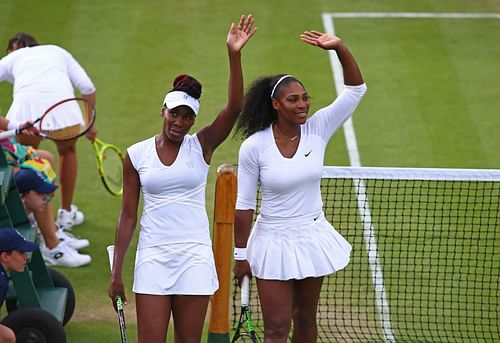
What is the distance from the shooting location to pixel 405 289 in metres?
9.75

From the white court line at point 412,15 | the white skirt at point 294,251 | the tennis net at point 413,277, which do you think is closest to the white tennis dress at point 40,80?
the tennis net at point 413,277

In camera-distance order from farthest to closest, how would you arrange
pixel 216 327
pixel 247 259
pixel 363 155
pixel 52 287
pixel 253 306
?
pixel 363 155
pixel 253 306
pixel 52 287
pixel 216 327
pixel 247 259

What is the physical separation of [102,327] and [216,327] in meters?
1.35

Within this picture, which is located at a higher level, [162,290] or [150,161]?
[150,161]

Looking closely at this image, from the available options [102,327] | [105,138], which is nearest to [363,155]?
[105,138]

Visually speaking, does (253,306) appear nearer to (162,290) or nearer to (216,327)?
(216,327)

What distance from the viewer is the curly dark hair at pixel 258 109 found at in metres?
7.45

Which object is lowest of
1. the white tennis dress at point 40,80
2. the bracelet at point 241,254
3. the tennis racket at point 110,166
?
the tennis racket at point 110,166

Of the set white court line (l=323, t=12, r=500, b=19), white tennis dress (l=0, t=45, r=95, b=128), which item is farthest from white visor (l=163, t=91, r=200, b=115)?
white court line (l=323, t=12, r=500, b=19)

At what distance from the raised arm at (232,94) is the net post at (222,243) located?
2.93 ft

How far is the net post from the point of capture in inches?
315

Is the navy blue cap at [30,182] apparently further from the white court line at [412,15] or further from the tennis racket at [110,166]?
the white court line at [412,15]

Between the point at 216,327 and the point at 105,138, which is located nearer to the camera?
the point at 216,327

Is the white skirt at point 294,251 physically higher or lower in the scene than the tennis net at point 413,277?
higher
